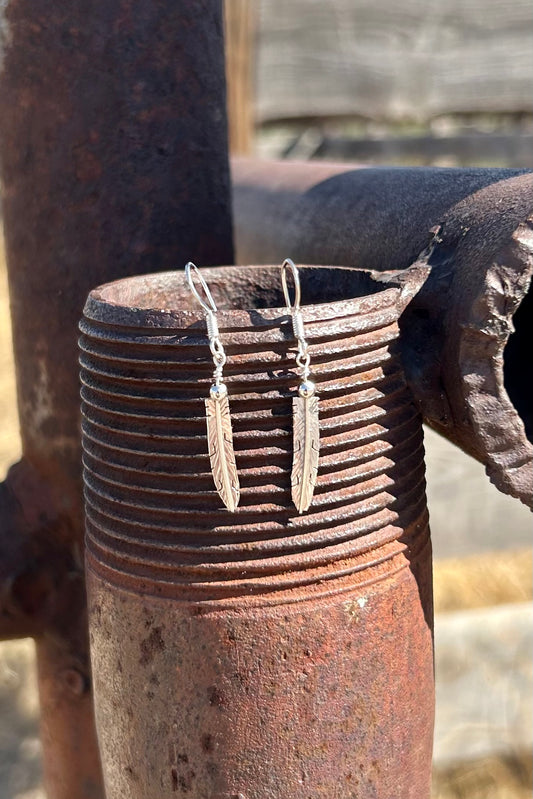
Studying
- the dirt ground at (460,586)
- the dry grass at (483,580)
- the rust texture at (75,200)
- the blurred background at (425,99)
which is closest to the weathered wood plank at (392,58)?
the blurred background at (425,99)

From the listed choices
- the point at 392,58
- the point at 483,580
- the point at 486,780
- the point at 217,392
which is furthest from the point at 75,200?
the point at 483,580

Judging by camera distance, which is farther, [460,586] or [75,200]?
[460,586]

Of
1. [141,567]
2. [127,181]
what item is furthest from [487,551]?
[141,567]

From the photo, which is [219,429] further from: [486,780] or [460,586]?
[460,586]

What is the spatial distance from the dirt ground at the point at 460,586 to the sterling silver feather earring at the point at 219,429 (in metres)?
2.19

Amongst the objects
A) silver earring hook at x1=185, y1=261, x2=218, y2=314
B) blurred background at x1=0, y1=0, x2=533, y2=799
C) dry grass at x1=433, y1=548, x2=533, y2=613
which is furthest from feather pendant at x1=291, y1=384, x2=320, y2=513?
dry grass at x1=433, y1=548, x2=533, y2=613

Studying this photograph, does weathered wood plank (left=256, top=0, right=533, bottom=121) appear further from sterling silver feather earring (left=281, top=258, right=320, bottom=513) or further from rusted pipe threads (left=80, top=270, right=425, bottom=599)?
sterling silver feather earring (left=281, top=258, right=320, bottom=513)

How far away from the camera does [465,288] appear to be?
1069 mm

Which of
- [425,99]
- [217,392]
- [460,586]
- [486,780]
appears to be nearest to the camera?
[217,392]

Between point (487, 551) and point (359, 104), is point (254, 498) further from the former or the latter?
point (359, 104)

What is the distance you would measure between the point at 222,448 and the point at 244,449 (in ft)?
0.15

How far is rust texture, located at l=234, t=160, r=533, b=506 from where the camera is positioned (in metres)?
1.02

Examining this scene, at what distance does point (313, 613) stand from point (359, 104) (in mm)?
3262

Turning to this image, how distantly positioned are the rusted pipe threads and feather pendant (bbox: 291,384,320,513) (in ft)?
0.07
